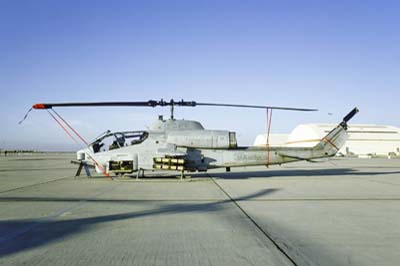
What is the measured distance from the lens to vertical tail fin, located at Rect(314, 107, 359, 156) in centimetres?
1551

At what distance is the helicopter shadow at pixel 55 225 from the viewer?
13.4ft

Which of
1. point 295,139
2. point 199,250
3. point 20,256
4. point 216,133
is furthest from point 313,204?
point 295,139

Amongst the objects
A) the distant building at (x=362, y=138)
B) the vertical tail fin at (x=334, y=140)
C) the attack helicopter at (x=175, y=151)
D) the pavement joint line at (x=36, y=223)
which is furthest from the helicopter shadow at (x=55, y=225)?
the distant building at (x=362, y=138)

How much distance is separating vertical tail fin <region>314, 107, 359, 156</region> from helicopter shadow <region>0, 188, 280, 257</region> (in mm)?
9577

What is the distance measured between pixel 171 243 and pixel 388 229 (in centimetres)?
349

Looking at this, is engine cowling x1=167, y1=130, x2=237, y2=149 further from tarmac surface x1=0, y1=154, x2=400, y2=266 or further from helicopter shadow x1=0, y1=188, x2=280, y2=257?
helicopter shadow x1=0, y1=188, x2=280, y2=257

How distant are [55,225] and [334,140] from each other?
46.1ft

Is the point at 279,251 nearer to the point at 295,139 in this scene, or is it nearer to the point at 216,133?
the point at 216,133

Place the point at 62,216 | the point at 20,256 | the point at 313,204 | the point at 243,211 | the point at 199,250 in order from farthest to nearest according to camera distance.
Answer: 1. the point at 313,204
2. the point at 243,211
3. the point at 62,216
4. the point at 199,250
5. the point at 20,256

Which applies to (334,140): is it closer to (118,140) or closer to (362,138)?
(118,140)

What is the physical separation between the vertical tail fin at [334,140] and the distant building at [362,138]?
216 ft

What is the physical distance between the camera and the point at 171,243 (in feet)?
13.6

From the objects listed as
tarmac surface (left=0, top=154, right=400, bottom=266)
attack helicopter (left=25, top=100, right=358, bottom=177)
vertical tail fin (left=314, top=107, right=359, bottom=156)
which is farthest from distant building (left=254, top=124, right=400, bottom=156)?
tarmac surface (left=0, top=154, right=400, bottom=266)

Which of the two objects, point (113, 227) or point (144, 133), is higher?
point (144, 133)
